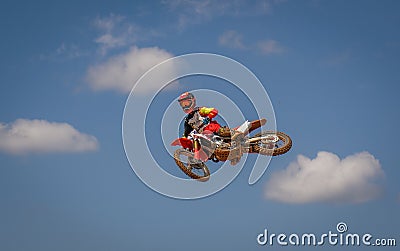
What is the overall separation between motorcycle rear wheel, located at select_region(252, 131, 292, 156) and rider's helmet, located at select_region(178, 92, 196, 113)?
410 cm

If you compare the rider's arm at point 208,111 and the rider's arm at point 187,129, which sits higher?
the rider's arm at point 208,111

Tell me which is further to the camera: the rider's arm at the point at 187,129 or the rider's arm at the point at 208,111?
the rider's arm at the point at 187,129

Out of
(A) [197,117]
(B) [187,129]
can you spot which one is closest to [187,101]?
(A) [197,117]

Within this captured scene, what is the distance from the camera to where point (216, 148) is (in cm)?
3306

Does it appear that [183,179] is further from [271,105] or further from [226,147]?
[271,105]

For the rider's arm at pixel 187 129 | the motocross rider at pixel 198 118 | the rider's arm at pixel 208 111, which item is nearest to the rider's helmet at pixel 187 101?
the motocross rider at pixel 198 118

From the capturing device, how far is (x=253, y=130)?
3447 centimetres

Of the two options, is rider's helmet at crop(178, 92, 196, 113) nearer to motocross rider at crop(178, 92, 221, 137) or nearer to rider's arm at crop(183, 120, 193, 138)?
motocross rider at crop(178, 92, 221, 137)

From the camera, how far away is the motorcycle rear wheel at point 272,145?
111ft

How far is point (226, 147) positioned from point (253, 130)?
2.16m

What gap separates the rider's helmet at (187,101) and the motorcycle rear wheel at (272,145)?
4.10m

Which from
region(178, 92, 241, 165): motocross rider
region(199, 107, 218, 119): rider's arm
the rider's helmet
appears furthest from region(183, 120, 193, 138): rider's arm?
region(199, 107, 218, 119): rider's arm

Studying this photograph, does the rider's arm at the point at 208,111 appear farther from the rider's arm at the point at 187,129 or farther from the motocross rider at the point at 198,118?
the rider's arm at the point at 187,129

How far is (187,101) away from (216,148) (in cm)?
289
